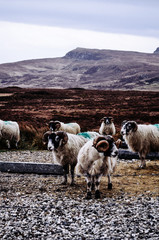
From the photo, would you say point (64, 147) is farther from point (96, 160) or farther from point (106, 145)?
point (106, 145)

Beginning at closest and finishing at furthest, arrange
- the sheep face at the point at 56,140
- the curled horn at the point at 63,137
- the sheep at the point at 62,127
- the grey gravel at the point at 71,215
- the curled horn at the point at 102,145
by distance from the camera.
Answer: the grey gravel at the point at 71,215 < the curled horn at the point at 102,145 < the sheep face at the point at 56,140 < the curled horn at the point at 63,137 < the sheep at the point at 62,127

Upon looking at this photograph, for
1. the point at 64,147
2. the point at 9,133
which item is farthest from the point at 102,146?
the point at 9,133

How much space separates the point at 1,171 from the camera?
12.7 metres

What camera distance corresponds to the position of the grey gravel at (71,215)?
21.6 feet

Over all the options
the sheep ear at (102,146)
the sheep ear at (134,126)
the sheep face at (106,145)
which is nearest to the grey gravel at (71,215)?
the sheep face at (106,145)

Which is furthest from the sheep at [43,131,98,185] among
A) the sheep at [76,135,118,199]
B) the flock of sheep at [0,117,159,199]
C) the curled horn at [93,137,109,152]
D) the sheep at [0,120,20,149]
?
the sheep at [0,120,20,149]

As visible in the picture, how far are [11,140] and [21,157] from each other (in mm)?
3332

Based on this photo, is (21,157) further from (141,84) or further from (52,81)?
(52,81)

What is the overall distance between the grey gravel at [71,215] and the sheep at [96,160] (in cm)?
62

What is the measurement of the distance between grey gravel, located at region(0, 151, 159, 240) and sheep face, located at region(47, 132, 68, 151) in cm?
137

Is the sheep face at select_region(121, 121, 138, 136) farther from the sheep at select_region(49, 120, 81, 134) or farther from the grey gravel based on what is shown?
the grey gravel

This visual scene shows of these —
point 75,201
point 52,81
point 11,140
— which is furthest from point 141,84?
point 75,201

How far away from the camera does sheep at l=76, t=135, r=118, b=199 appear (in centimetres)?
882

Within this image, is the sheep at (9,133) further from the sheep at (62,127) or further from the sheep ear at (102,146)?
the sheep ear at (102,146)
